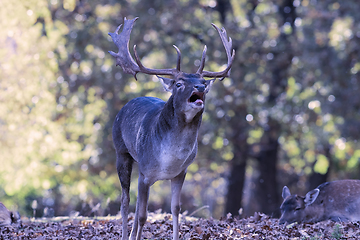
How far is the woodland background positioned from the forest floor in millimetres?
6650

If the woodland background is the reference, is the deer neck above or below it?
below

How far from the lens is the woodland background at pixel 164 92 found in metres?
15.7

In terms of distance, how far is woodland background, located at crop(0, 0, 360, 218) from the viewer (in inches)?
618

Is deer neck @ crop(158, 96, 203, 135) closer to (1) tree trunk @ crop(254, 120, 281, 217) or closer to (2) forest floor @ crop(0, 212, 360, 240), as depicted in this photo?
(2) forest floor @ crop(0, 212, 360, 240)

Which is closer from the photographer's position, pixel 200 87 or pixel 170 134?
pixel 200 87

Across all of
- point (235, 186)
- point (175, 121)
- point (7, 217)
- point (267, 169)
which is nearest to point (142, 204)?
point (175, 121)

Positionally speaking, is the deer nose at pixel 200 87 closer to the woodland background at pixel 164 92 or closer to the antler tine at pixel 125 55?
the antler tine at pixel 125 55

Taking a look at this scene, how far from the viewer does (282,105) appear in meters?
17.1

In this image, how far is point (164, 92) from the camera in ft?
56.2

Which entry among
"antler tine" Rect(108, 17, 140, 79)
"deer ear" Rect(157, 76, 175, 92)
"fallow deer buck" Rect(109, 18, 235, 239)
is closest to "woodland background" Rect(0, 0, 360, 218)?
"antler tine" Rect(108, 17, 140, 79)

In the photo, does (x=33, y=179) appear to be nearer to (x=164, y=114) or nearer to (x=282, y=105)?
(x=282, y=105)

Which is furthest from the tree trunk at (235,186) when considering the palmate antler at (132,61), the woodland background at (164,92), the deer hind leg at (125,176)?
the palmate antler at (132,61)

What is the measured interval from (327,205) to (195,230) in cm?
338

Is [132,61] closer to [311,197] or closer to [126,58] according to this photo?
[126,58]
